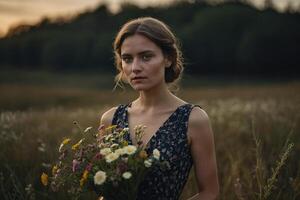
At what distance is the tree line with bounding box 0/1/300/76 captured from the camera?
6138 cm

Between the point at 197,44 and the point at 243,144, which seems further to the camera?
the point at 197,44

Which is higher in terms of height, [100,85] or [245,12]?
[245,12]

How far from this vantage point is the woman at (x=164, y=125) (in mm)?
2846

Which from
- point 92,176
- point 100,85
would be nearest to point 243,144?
point 92,176

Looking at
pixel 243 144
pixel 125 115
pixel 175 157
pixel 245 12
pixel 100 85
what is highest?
pixel 245 12

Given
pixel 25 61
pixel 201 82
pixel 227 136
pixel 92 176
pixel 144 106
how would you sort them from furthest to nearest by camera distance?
1. pixel 25 61
2. pixel 201 82
3. pixel 227 136
4. pixel 144 106
5. pixel 92 176

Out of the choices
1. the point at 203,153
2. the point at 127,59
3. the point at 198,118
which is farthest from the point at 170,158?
the point at 127,59

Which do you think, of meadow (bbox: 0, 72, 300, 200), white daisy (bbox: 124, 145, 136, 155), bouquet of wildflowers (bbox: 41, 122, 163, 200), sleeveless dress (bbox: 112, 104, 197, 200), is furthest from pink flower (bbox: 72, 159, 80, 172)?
meadow (bbox: 0, 72, 300, 200)

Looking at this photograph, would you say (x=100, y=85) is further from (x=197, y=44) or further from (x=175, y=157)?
(x=175, y=157)

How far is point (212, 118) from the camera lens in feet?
27.4

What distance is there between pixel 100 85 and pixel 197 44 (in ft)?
64.1

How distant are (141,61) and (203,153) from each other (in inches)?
29.5

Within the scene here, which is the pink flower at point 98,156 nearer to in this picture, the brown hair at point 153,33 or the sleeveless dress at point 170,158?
the sleeveless dress at point 170,158

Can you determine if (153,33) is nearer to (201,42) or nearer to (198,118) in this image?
(198,118)
